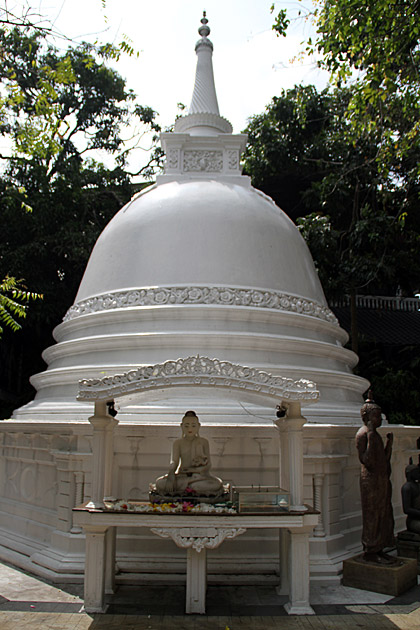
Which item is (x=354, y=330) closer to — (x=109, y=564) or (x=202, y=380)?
(x=202, y=380)

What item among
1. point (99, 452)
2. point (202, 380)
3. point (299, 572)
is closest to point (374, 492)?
point (299, 572)

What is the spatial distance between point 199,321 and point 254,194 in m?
4.24

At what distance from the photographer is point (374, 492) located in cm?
743

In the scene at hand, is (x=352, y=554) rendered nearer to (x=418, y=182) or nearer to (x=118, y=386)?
(x=118, y=386)

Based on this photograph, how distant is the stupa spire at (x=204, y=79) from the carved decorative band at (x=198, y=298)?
20.2 ft

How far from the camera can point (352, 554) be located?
8.23m

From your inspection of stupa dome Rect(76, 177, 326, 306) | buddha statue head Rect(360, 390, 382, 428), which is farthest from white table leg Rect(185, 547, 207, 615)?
stupa dome Rect(76, 177, 326, 306)

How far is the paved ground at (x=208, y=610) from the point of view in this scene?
5.77 meters

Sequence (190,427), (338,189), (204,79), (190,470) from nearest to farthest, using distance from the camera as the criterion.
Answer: (190,470) → (190,427) → (204,79) → (338,189)

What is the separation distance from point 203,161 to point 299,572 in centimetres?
963

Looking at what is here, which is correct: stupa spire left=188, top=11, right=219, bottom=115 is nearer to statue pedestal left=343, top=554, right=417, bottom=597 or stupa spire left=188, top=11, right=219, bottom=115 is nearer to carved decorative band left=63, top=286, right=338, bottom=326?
carved decorative band left=63, top=286, right=338, bottom=326

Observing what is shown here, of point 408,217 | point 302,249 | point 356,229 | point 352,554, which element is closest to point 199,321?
point 302,249

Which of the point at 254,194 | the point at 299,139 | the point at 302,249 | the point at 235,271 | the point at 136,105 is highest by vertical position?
the point at 136,105

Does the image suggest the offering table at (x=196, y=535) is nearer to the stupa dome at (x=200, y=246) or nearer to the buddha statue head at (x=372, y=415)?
the buddha statue head at (x=372, y=415)
